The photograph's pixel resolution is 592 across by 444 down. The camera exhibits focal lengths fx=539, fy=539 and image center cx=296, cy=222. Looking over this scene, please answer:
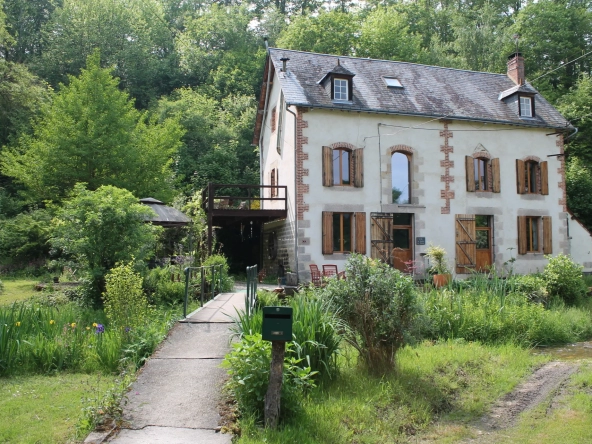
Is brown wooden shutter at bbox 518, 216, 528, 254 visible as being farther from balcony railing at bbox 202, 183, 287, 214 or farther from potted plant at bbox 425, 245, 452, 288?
balcony railing at bbox 202, 183, 287, 214

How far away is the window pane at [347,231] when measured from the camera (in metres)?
16.8

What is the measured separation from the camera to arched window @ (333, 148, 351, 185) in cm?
1694

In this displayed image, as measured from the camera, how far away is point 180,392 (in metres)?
5.38

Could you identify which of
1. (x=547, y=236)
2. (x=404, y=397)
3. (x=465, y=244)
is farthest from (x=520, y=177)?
(x=404, y=397)

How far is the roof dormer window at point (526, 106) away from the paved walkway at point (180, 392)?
620 inches

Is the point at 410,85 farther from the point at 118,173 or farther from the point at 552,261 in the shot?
the point at 118,173

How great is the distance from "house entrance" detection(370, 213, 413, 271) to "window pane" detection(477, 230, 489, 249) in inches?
107

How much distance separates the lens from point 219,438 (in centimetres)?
451

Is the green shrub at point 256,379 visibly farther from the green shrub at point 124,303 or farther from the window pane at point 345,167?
the window pane at point 345,167

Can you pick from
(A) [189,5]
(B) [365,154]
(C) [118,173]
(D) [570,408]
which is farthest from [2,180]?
(D) [570,408]

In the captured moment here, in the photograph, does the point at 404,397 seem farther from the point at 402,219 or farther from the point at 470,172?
the point at 470,172

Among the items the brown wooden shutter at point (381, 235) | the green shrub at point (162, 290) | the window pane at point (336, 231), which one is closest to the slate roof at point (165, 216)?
the green shrub at point (162, 290)

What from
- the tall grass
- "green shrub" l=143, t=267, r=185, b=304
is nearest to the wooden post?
the tall grass

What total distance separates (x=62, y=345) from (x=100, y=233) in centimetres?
397
